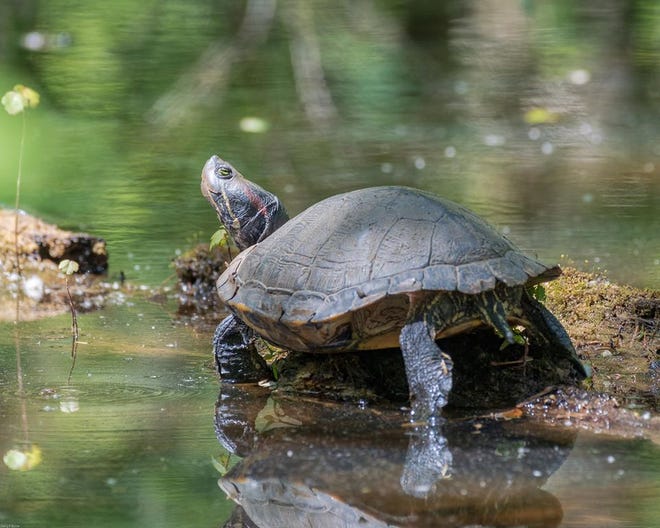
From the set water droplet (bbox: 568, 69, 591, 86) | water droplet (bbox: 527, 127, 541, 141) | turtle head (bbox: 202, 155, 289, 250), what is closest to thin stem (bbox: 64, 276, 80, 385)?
turtle head (bbox: 202, 155, 289, 250)

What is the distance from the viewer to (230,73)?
1200 cm

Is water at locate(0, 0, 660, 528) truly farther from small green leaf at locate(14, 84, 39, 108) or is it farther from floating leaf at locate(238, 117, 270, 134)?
small green leaf at locate(14, 84, 39, 108)

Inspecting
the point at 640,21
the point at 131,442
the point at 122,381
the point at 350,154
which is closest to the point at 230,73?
the point at 350,154

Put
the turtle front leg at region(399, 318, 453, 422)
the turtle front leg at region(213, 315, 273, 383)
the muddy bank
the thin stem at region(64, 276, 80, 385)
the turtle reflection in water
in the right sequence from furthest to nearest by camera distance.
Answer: the muddy bank, the thin stem at region(64, 276, 80, 385), the turtle front leg at region(213, 315, 273, 383), the turtle front leg at region(399, 318, 453, 422), the turtle reflection in water

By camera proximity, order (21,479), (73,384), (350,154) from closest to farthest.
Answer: (21,479), (73,384), (350,154)

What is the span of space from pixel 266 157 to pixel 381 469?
5.74m

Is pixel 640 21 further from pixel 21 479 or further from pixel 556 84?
pixel 21 479

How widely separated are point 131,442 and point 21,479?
1.58 feet

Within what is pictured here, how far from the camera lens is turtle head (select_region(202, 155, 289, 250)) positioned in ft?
16.2

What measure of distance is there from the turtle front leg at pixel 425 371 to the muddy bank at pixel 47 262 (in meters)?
2.75

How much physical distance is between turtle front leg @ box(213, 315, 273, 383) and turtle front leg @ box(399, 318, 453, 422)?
0.87m

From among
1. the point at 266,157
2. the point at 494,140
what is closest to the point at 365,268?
the point at 266,157

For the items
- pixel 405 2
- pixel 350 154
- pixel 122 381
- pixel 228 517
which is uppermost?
pixel 228 517

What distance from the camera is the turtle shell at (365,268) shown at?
4016 mm
